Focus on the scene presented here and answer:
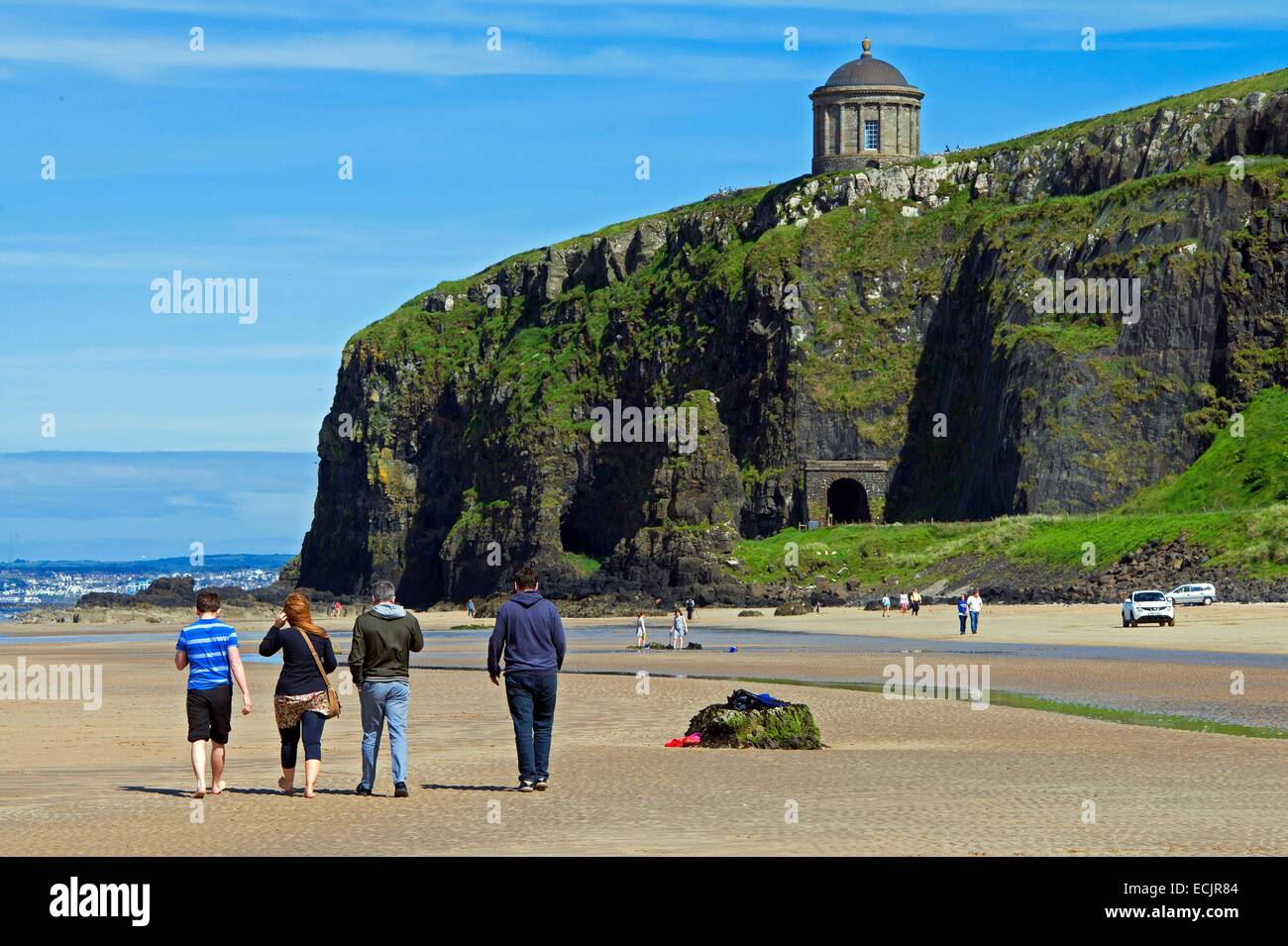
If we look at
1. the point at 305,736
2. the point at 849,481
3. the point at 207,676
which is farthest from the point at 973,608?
the point at 849,481

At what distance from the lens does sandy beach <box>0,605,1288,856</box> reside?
51.1 ft

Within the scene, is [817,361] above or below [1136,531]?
above

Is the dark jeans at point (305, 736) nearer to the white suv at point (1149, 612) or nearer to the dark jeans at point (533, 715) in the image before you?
the dark jeans at point (533, 715)

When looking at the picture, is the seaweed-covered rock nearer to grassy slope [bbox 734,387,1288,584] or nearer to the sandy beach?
the sandy beach

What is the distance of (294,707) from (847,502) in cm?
11226

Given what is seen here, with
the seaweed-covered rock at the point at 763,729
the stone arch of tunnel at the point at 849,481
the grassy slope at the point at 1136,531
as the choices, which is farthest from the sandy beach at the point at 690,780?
the stone arch of tunnel at the point at 849,481

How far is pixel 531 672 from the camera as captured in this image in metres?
19.5

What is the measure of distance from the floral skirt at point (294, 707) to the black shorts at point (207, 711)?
76 centimetres

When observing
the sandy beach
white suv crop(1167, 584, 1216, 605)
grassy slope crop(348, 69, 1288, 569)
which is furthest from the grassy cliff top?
the sandy beach

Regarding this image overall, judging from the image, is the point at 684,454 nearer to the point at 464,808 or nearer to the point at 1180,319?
the point at 1180,319

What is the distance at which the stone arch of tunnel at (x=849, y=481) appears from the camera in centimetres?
12475

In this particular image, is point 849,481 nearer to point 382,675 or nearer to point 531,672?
point 531,672

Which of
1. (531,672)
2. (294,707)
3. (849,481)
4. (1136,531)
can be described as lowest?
(294,707)
